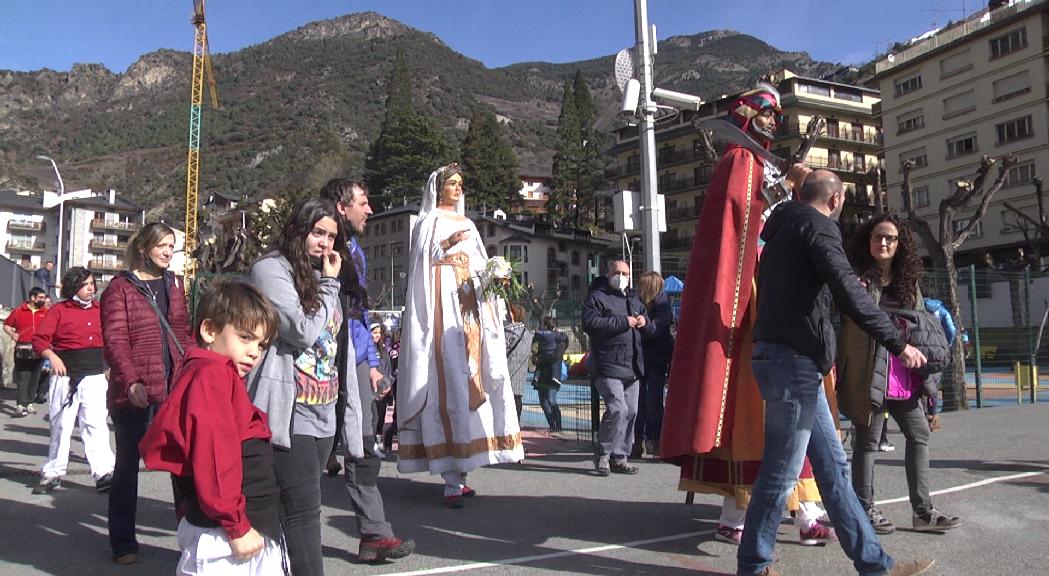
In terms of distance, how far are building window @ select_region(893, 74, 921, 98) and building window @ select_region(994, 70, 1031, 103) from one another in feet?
19.7

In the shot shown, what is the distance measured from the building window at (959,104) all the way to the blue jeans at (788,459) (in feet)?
179

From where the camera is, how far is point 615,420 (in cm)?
716

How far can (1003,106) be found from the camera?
48469 millimetres

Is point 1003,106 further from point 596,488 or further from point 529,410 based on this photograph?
point 596,488

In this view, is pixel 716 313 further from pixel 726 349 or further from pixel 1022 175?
pixel 1022 175

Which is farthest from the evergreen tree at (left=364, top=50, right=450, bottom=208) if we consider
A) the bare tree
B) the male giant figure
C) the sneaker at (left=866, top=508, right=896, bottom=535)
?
the sneaker at (left=866, top=508, right=896, bottom=535)

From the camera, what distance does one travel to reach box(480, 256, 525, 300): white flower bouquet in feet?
20.5

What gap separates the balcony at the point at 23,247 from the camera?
9962 centimetres

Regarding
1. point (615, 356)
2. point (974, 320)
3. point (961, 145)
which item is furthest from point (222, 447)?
point (961, 145)

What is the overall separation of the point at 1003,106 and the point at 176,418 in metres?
55.2

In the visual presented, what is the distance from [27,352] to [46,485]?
7085mm

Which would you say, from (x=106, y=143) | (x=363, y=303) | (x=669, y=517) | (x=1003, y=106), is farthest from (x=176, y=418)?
(x=106, y=143)

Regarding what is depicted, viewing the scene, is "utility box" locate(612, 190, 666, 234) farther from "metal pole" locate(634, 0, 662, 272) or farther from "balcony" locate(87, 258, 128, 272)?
"balcony" locate(87, 258, 128, 272)

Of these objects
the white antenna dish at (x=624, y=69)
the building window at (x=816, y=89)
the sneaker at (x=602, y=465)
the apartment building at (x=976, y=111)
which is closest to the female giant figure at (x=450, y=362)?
the sneaker at (x=602, y=465)
